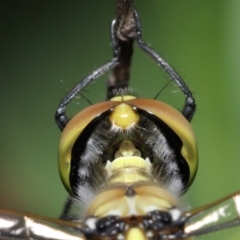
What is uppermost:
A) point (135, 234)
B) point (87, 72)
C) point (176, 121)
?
point (87, 72)

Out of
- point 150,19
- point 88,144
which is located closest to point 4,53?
point 150,19

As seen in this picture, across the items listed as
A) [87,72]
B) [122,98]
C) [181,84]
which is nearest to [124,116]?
[122,98]

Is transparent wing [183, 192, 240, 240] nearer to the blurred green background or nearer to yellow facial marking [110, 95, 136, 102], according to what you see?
yellow facial marking [110, 95, 136, 102]

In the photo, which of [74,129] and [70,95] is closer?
[74,129]

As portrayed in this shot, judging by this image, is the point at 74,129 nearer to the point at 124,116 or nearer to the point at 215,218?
the point at 124,116

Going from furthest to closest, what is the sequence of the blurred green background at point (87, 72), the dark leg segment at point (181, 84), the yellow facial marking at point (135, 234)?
the blurred green background at point (87, 72), the dark leg segment at point (181, 84), the yellow facial marking at point (135, 234)

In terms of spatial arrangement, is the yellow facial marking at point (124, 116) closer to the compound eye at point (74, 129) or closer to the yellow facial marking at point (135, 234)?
the compound eye at point (74, 129)

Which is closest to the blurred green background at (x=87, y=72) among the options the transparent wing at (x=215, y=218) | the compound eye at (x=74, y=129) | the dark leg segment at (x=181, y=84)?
the dark leg segment at (x=181, y=84)
